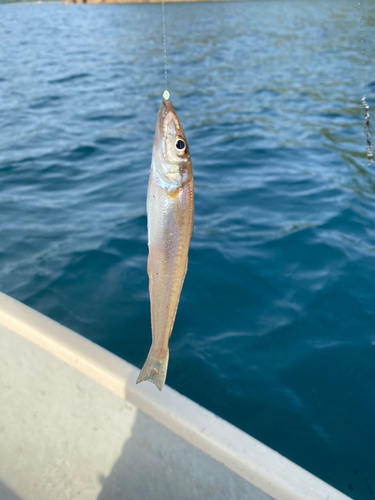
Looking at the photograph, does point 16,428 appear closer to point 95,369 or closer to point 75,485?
point 75,485

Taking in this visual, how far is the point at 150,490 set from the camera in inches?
113

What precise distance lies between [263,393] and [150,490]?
4.54ft

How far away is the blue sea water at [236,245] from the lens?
386 cm

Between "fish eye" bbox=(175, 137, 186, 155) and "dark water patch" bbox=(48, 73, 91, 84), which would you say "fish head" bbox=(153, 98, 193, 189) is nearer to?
"fish eye" bbox=(175, 137, 186, 155)

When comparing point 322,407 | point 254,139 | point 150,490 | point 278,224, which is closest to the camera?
point 150,490

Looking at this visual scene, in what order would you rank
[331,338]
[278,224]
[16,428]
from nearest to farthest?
[16,428]
[331,338]
[278,224]

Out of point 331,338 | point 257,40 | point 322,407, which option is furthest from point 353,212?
point 257,40

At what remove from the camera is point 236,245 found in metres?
5.92

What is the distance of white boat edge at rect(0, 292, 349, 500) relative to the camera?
228 cm

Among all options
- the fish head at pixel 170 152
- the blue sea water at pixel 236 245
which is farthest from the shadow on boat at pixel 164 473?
the fish head at pixel 170 152

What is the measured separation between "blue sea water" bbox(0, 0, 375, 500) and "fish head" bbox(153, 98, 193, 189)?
2534 millimetres

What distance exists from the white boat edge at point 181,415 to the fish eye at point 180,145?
155 cm

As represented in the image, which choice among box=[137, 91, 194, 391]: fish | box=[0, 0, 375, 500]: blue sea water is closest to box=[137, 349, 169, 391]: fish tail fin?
box=[137, 91, 194, 391]: fish

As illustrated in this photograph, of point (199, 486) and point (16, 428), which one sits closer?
point (199, 486)
